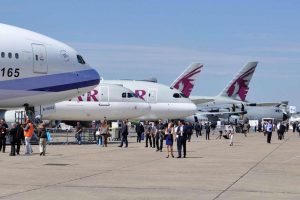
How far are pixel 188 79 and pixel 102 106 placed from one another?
1470 inches

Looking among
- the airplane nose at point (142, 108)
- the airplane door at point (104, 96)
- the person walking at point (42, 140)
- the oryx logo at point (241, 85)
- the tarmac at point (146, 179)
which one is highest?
the oryx logo at point (241, 85)

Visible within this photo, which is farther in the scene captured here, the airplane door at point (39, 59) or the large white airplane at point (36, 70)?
the airplane door at point (39, 59)

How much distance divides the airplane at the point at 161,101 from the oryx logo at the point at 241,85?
45498mm

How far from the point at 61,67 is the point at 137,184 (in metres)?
17.7

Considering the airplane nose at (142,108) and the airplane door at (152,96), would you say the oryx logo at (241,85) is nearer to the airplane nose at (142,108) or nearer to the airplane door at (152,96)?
the airplane door at (152,96)

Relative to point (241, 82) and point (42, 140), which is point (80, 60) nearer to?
point (42, 140)

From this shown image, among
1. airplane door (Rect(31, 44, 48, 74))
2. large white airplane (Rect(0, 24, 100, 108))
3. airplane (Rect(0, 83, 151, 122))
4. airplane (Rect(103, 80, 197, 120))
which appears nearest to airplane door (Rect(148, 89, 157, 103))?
airplane (Rect(103, 80, 197, 120))

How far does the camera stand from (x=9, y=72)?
2927cm

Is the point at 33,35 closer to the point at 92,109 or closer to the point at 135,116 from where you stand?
the point at 92,109

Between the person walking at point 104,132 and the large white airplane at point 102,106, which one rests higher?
the large white airplane at point 102,106

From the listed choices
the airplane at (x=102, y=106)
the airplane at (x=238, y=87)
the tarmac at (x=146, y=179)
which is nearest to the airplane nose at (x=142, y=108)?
the airplane at (x=102, y=106)

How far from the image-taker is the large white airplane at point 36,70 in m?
29.4

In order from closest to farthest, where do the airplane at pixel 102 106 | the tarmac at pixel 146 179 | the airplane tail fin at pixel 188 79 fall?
the tarmac at pixel 146 179
the airplane at pixel 102 106
the airplane tail fin at pixel 188 79

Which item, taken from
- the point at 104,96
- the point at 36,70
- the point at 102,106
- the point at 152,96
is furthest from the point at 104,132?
the point at 152,96
